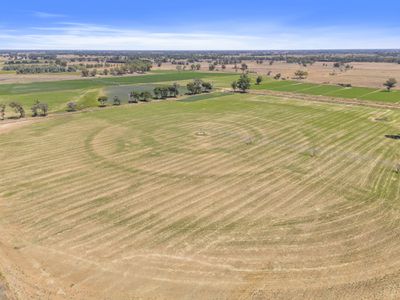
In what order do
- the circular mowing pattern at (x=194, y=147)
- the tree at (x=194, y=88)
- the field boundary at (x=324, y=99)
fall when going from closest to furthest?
the circular mowing pattern at (x=194, y=147) < the field boundary at (x=324, y=99) < the tree at (x=194, y=88)

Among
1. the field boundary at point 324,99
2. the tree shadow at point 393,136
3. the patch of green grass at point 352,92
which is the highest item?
the patch of green grass at point 352,92

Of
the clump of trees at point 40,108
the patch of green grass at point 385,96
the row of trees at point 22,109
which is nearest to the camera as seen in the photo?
the row of trees at point 22,109

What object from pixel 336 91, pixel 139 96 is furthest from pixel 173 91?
pixel 336 91

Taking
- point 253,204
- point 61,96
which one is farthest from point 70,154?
point 61,96

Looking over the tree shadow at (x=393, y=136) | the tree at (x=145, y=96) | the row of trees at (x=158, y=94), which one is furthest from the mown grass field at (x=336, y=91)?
the tree at (x=145, y=96)

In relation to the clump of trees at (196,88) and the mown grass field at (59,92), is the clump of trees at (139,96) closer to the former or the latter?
the mown grass field at (59,92)

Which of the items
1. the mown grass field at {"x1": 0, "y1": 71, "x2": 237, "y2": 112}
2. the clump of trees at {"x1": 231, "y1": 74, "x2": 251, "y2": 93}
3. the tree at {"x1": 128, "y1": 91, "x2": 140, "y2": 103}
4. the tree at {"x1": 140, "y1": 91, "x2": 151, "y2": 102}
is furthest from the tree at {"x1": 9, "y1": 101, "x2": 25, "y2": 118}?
the clump of trees at {"x1": 231, "y1": 74, "x2": 251, "y2": 93}
